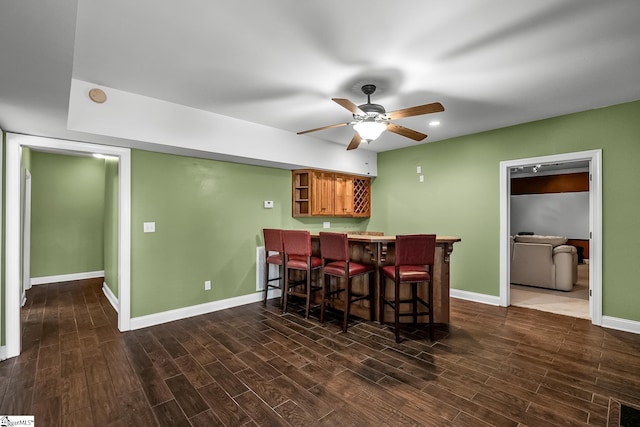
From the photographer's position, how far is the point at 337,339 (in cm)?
307

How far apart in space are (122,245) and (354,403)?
296 cm

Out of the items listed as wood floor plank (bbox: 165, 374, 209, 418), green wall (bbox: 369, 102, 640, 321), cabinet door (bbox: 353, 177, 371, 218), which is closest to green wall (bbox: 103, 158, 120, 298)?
wood floor plank (bbox: 165, 374, 209, 418)

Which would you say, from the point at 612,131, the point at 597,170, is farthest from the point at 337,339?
the point at 612,131

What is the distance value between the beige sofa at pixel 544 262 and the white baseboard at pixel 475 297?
1583 millimetres

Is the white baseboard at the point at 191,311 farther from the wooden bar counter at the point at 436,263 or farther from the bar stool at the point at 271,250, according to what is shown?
the wooden bar counter at the point at 436,263

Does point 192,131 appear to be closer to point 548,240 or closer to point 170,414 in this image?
point 170,414

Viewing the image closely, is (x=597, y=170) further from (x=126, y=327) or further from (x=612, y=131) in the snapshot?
(x=126, y=327)

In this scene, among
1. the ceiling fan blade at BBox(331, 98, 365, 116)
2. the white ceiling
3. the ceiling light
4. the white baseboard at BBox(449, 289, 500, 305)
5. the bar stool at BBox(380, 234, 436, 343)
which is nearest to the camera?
the white ceiling

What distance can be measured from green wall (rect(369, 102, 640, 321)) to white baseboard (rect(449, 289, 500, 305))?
7 cm

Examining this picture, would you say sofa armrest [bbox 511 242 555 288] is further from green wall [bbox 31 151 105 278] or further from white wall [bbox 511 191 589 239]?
green wall [bbox 31 151 105 278]

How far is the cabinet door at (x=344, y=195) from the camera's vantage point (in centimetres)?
541

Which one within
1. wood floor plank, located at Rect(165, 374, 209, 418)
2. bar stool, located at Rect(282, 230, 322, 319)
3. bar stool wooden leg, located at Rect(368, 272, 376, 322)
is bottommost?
wood floor plank, located at Rect(165, 374, 209, 418)

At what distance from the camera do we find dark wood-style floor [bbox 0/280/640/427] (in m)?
1.92

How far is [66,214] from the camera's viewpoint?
18.3 ft
